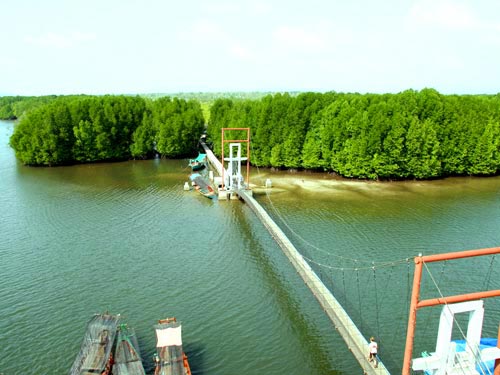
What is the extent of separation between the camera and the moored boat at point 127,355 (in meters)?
15.9

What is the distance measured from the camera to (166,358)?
646 inches

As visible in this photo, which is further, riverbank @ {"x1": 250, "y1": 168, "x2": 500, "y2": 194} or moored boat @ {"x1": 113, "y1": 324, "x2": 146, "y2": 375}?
riverbank @ {"x1": 250, "y1": 168, "x2": 500, "y2": 194}

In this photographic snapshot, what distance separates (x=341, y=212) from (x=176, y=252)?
14.7 metres

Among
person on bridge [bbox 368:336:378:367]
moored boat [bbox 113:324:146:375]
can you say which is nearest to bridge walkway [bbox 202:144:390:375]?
person on bridge [bbox 368:336:378:367]

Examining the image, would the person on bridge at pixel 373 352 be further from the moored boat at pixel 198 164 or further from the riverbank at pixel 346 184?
the moored boat at pixel 198 164

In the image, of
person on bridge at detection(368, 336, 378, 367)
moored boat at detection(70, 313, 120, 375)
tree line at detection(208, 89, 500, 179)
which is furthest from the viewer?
tree line at detection(208, 89, 500, 179)

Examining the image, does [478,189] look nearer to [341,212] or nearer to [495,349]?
[341,212]

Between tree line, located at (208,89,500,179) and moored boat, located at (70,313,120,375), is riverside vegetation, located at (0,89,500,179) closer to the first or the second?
tree line, located at (208,89,500,179)

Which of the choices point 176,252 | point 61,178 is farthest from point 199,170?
point 176,252

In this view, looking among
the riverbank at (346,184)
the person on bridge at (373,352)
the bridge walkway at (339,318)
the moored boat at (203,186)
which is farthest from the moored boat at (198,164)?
the person on bridge at (373,352)

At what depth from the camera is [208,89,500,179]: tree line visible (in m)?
45.0

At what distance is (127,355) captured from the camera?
16.6m

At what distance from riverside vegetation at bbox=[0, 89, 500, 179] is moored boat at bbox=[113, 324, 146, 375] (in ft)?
111

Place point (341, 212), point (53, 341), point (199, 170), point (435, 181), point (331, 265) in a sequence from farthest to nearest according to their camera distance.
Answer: point (199, 170)
point (435, 181)
point (341, 212)
point (331, 265)
point (53, 341)
